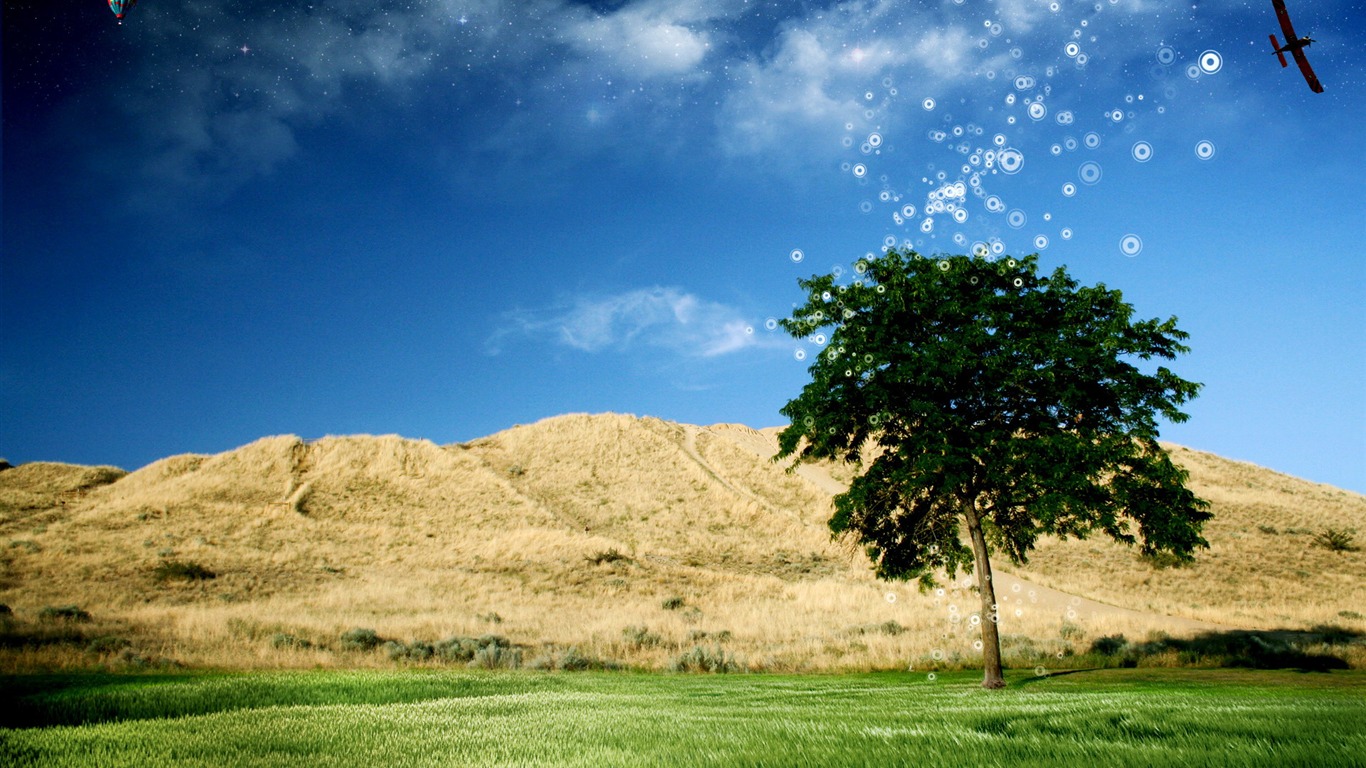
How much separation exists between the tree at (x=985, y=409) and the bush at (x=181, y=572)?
4006 cm

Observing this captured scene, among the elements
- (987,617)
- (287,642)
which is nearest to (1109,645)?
(987,617)

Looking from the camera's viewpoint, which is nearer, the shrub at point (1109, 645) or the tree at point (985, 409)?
the tree at point (985, 409)

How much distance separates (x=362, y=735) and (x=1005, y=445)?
15.9 metres

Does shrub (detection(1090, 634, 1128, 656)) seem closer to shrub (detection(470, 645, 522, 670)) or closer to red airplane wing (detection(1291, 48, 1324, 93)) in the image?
red airplane wing (detection(1291, 48, 1324, 93))

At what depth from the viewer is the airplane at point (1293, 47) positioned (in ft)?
39.3

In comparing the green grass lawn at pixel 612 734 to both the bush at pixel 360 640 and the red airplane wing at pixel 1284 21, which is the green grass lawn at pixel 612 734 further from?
the bush at pixel 360 640

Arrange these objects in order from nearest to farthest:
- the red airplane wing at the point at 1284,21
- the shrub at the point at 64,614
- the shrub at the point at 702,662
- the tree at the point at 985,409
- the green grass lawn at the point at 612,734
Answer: the green grass lawn at the point at 612,734
the red airplane wing at the point at 1284,21
the tree at the point at 985,409
the shrub at the point at 702,662
the shrub at the point at 64,614

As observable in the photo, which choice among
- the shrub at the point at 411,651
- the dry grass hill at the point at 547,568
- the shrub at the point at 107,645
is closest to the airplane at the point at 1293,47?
the dry grass hill at the point at 547,568

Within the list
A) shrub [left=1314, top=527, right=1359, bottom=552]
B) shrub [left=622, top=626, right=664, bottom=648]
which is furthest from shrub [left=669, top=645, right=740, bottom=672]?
shrub [left=1314, top=527, right=1359, bottom=552]

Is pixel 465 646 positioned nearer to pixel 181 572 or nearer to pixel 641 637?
pixel 641 637

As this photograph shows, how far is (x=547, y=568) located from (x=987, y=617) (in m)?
36.1

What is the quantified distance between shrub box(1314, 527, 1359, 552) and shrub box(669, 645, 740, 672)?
5196 cm

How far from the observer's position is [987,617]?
18.6 m

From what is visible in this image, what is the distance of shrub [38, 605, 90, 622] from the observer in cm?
3012
